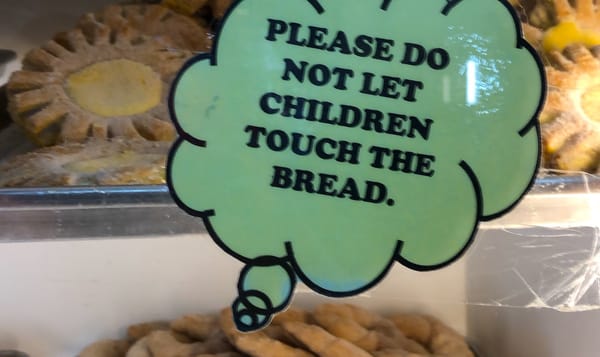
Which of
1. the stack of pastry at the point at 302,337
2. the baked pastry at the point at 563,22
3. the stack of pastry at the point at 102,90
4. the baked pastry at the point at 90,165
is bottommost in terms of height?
the stack of pastry at the point at 302,337

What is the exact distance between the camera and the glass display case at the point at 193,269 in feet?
1.70

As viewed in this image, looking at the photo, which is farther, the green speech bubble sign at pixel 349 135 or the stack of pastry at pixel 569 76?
the stack of pastry at pixel 569 76

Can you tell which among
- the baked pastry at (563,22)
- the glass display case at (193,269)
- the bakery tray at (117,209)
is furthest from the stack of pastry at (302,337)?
the baked pastry at (563,22)

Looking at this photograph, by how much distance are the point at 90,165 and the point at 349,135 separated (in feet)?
0.98

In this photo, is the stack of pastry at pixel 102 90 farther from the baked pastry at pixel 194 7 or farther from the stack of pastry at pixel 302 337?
the stack of pastry at pixel 302 337

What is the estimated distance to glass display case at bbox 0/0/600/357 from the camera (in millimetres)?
519

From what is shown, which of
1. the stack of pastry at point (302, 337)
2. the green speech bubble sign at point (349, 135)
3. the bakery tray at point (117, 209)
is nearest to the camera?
the green speech bubble sign at point (349, 135)

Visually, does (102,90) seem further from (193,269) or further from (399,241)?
(399,241)

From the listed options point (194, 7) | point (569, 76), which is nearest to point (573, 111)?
point (569, 76)

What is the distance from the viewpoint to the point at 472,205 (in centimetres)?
39

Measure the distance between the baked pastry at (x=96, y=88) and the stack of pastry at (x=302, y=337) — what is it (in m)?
0.23

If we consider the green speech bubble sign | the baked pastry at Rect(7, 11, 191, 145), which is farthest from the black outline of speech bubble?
the baked pastry at Rect(7, 11, 191, 145)

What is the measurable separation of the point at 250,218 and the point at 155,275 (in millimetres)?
324

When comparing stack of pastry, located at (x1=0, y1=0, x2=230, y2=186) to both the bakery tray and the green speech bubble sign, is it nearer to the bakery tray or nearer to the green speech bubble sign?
the bakery tray
